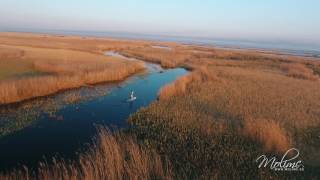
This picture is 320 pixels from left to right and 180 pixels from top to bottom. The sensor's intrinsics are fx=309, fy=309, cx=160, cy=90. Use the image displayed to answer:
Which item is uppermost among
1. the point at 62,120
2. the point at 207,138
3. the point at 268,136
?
the point at 268,136

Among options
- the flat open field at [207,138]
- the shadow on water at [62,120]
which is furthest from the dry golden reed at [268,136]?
the shadow on water at [62,120]

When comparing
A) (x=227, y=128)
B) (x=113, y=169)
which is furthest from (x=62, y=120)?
(x=227, y=128)

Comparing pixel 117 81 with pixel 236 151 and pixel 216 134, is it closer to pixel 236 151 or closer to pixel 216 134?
pixel 216 134

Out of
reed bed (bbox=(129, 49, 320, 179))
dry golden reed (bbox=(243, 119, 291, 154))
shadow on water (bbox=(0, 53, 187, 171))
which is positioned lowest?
shadow on water (bbox=(0, 53, 187, 171))

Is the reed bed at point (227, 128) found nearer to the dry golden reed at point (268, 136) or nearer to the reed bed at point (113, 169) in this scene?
the dry golden reed at point (268, 136)

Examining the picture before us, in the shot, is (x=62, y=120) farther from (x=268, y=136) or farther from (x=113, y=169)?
(x=268, y=136)

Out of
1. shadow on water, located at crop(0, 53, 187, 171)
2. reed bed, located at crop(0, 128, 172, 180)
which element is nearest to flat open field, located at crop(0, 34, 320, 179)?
reed bed, located at crop(0, 128, 172, 180)

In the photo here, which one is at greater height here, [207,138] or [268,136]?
[268,136]

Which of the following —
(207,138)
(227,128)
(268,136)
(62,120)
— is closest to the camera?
(268,136)

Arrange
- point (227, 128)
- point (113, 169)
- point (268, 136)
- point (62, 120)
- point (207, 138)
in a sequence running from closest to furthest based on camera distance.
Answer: point (113, 169), point (268, 136), point (207, 138), point (227, 128), point (62, 120)

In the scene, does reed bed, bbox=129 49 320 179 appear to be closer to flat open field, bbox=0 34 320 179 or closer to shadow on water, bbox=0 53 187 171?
flat open field, bbox=0 34 320 179
